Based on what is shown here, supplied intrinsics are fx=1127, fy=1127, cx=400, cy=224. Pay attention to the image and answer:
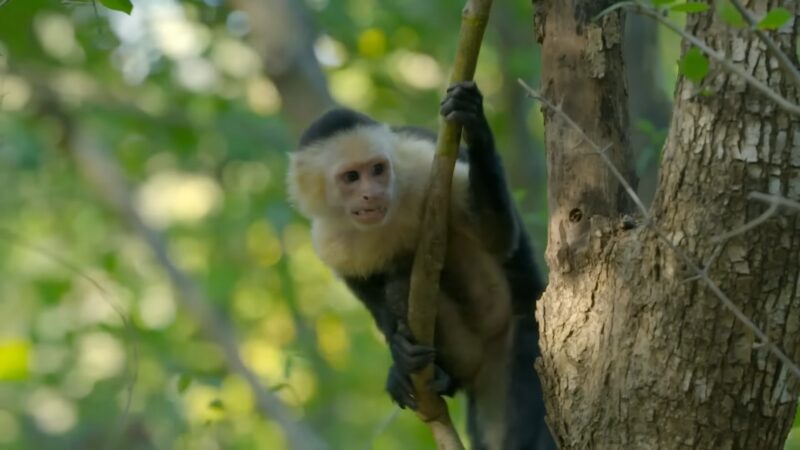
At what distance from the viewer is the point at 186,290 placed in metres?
9.04

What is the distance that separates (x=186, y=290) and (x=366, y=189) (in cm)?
486

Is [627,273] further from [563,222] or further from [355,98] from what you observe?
[355,98]

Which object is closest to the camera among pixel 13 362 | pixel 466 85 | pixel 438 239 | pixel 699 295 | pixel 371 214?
pixel 699 295

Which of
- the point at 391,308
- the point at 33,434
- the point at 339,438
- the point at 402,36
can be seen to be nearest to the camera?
the point at 391,308

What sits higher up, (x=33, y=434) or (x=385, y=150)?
(x=385, y=150)

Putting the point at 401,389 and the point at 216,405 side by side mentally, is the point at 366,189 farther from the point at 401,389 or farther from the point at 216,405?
the point at 216,405

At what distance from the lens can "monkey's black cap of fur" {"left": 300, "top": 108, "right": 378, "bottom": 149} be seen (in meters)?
4.66

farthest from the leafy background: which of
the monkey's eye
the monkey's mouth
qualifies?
the monkey's mouth

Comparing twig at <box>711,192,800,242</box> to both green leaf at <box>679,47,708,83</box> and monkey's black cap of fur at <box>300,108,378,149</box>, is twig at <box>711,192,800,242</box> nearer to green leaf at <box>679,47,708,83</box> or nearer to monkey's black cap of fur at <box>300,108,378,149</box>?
green leaf at <box>679,47,708,83</box>

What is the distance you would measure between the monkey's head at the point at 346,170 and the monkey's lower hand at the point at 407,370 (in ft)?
1.63

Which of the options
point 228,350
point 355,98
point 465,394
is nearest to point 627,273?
point 465,394

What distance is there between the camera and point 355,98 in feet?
33.4

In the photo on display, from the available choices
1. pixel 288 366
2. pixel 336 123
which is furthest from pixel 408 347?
pixel 336 123

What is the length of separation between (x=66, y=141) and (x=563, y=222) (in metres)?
7.45
